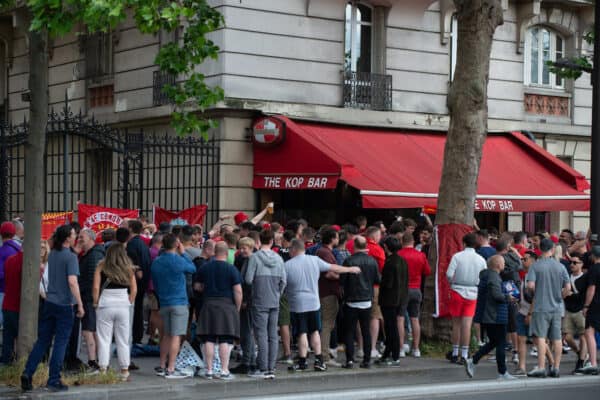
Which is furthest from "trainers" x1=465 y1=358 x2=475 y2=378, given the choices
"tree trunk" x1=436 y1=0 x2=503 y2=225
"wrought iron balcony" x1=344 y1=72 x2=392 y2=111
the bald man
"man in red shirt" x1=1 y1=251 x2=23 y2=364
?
"wrought iron balcony" x1=344 y1=72 x2=392 y2=111

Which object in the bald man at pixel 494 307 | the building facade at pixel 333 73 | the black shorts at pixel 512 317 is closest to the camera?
the bald man at pixel 494 307

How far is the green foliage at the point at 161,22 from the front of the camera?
11.6 metres

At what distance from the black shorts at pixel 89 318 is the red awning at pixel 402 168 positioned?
26.0ft

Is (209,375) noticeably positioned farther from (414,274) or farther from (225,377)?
(414,274)

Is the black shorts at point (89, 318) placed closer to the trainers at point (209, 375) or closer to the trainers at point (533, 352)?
the trainers at point (209, 375)

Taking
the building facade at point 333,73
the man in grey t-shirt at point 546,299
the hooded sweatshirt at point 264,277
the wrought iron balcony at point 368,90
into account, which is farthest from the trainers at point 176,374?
the wrought iron balcony at point 368,90

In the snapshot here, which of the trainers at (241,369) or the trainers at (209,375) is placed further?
the trainers at (241,369)

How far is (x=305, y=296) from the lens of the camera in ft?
49.1

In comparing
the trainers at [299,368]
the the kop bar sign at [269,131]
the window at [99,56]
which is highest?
the window at [99,56]

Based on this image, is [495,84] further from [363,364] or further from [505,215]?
[363,364]

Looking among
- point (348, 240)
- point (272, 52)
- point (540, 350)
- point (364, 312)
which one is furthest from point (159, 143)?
point (540, 350)

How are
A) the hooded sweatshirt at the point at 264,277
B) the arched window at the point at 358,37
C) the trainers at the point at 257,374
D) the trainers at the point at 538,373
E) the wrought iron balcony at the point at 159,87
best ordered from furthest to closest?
the arched window at the point at 358,37
the wrought iron balcony at the point at 159,87
the trainers at the point at 538,373
the hooded sweatshirt at the point at 264,277
the trainers at the point at 257,374

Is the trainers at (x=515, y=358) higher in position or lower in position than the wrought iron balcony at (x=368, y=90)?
lower

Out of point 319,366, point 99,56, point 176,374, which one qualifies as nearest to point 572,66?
point 319,366
